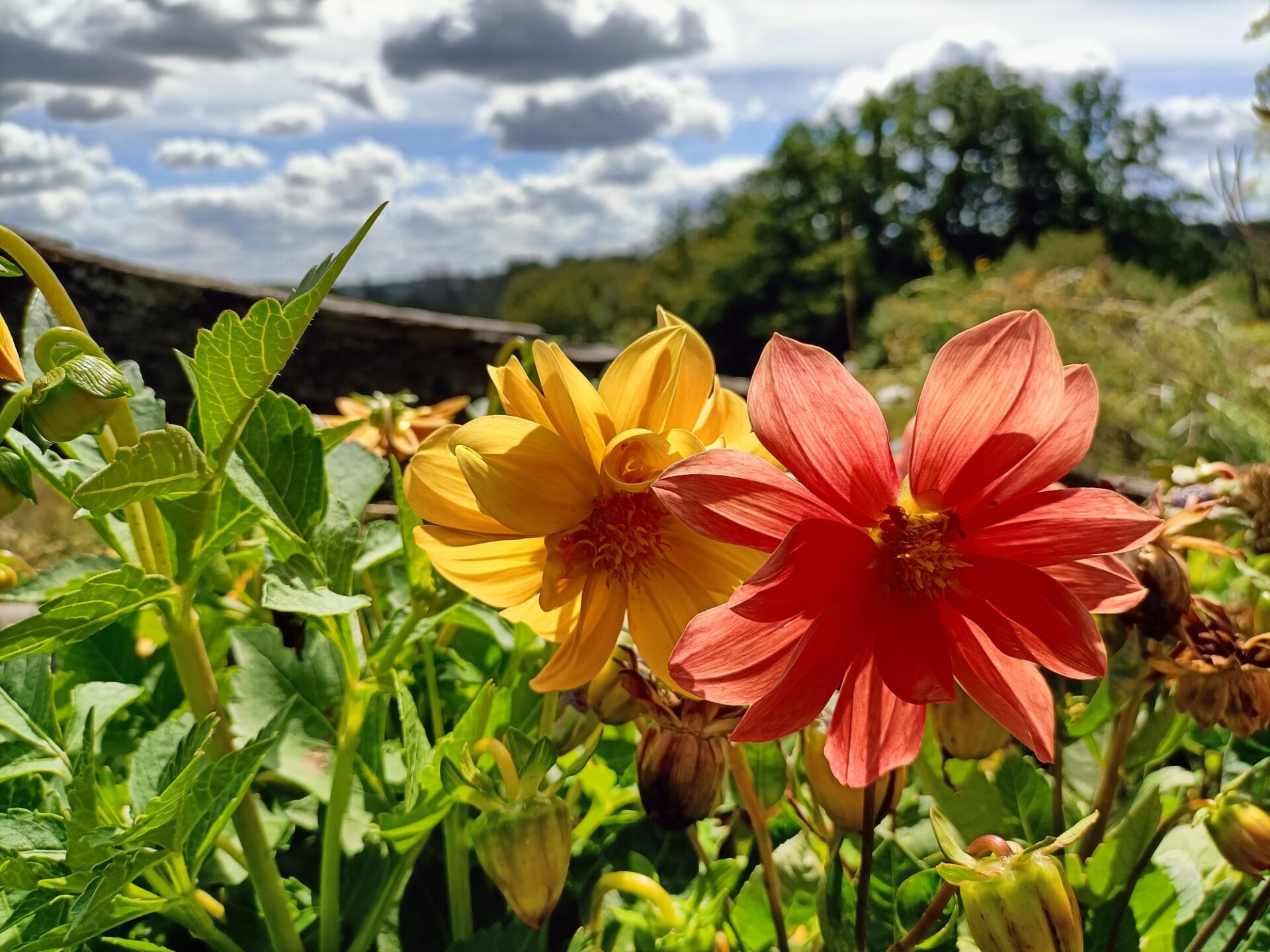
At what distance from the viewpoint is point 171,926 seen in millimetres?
467

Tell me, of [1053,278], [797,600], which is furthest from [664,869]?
[1053,278]

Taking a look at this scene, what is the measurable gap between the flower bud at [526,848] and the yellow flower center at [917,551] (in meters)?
0.16

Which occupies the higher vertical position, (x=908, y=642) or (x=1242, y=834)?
(x=908, y=642)

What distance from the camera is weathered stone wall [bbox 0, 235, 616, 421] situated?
1764 mm

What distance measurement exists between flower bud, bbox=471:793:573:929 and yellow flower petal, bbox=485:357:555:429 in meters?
0.15

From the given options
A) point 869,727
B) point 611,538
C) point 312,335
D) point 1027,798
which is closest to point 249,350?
point 611,538

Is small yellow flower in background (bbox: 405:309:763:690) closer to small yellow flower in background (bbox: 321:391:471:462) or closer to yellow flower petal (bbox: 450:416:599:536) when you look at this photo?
yellow flower petal (bbox: 450:416:599:536)

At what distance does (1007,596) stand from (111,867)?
12.3 inches

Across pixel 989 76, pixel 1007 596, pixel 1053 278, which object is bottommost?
pixel 1053 278

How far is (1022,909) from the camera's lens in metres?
0.31

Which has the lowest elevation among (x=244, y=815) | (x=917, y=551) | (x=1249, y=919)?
(x=1249, y=919)

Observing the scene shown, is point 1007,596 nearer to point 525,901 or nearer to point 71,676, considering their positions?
point 525,901

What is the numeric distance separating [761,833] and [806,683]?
0.45ft

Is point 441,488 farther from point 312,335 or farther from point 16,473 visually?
point 312,335
